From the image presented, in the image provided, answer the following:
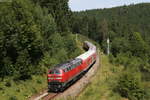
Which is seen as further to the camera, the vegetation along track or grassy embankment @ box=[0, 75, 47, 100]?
the vegetation along track


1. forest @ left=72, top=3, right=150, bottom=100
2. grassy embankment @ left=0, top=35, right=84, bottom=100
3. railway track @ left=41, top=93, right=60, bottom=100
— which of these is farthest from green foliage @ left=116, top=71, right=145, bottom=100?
grassy embankment @ left=0, top=35, right=84, bottom=100

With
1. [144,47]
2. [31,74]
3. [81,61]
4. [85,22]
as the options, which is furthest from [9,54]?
[85,22]

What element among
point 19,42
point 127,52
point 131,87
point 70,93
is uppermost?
point 19,42

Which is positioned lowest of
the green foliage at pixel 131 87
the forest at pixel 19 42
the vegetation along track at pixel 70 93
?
the vegetation along track at pixel 70 93

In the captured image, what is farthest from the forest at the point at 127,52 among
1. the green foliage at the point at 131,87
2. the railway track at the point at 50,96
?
the railway track at the point at 50,96

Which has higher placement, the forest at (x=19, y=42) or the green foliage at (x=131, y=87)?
the forest at (x=19, y=42)

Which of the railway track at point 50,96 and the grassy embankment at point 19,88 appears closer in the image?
the grassy embankment at point 19,88

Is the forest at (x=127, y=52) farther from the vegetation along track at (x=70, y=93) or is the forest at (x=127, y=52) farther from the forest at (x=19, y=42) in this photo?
the forest at (x=19, y=42)

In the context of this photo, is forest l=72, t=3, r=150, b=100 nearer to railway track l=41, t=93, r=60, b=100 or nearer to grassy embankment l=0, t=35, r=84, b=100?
railway track l=41, t=93, r=60, b=100

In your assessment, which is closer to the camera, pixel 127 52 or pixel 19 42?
pixel 19 42

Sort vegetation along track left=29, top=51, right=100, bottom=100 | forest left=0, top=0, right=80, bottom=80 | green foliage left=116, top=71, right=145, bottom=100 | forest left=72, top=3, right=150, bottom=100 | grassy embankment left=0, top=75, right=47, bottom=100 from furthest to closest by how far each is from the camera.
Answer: forest left=0, top=0, right=80, bottom=80, vegetation along track left=29, top=51, right=100, bottom=100, forest left=72, top=3, right=150, bottom=100, grassy embankment left=0, top=75, right=47, bottom=100, green foliage left=116, top=71, right=145, bottom=100

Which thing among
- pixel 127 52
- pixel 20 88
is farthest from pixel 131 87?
pixel 127 52

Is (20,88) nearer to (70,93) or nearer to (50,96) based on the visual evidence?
(50,96)

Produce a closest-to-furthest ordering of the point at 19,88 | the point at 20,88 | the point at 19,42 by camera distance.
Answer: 1. the point at 19,88
2. the point at 20,88
3. the point at 19,42
